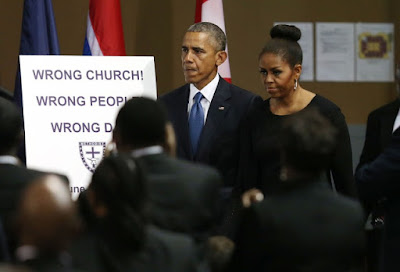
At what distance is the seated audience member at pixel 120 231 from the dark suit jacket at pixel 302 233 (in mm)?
328

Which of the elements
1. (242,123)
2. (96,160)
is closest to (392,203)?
(242,123)

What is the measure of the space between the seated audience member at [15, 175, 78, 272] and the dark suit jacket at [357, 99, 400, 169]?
117 inches

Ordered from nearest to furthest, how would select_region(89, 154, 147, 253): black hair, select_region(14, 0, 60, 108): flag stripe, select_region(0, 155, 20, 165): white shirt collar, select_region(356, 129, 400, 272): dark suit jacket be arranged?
select_region(89, 154, 147, 253): black hair, select_region(0, 155, 20, 165): white shirt collar, select_region(356, 129, 400, 272): dark suit jacket, select_region(14, 0, 60, 108): flag stripe

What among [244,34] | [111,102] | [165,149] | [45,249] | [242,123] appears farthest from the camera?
[244,34]

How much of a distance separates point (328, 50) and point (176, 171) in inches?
177

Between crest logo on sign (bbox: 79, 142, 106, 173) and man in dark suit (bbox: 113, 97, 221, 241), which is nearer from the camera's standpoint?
man in dark suit (bbox: 113, 97, 221, 241)

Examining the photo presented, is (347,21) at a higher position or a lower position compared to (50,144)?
higher

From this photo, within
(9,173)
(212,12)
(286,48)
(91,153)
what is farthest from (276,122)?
(212,12)

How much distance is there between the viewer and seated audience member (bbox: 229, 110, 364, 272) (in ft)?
9.55

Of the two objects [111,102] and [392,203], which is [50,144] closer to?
[111,102]

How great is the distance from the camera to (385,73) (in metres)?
7.47

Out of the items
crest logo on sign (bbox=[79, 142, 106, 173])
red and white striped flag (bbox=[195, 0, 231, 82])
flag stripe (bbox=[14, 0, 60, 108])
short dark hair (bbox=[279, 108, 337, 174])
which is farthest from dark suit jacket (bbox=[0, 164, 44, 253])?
red and white striped flag (bbox=[195, 0, 231, 82])

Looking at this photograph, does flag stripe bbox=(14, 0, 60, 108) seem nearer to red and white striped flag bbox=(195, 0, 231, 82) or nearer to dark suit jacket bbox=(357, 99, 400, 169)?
red and white striped flag bbox=(195, 0, 231, 82)

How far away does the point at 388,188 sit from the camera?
13.4 feet
